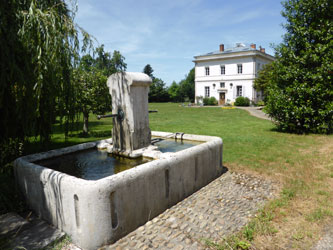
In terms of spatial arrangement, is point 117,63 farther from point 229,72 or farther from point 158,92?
point 158,92

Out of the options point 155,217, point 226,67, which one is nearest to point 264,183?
point 155,217

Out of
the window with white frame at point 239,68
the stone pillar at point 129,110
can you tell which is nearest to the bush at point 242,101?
the window with white frame at point 239,68

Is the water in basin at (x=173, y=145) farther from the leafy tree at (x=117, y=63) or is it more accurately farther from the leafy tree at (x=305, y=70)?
the leafy tree at (x=305, y=70)

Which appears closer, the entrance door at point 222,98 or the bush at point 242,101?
the bush at point 242,101

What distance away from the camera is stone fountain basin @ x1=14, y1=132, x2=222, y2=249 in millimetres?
2869

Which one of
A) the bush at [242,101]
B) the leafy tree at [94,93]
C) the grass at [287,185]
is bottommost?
the grass at [287,185]

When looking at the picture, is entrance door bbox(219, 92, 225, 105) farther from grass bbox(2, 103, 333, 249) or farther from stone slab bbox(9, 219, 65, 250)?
stone slab bbox(9, 219, 65, 250)

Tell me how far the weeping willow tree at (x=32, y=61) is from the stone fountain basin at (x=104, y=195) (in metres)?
0.92

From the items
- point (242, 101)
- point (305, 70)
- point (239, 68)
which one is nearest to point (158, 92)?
point (239, 68)

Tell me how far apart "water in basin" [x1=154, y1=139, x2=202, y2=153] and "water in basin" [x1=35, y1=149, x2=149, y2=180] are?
922mm

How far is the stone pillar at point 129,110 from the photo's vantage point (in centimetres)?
489

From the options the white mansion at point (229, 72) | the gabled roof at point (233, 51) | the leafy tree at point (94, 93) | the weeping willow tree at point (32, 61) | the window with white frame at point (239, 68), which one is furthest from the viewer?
the window with white frame at point (239, 68)

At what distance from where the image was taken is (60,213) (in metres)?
3.17

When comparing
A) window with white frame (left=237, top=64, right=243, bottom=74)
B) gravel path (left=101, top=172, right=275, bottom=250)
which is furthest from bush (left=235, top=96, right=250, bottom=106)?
gravel path (left=101, top=172, right=275, bottom=250)
